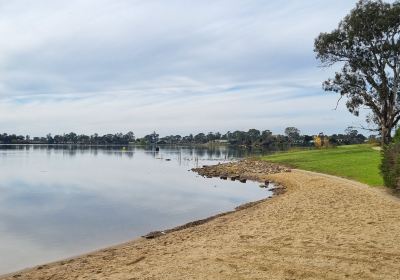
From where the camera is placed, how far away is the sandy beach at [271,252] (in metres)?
8.51

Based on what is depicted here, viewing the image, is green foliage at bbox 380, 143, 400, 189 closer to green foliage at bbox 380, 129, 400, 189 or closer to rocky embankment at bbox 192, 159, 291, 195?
green foliage at bbox 380, 129, 400, 189

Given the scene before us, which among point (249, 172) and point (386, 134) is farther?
point (386, 134)

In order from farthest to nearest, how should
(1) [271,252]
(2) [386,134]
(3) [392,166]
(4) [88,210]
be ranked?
(2) [386,134]
(4) [88,210]
(3) [392,166]
(1) [271,252]

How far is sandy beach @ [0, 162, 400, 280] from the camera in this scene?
851cm

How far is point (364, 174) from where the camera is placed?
27.3 m

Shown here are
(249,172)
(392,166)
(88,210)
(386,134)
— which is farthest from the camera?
(386,134)

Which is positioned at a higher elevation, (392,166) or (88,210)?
(392,166)

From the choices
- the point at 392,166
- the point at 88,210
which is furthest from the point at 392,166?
the point at 88,210

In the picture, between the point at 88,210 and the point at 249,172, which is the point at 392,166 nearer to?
the point at 88,210

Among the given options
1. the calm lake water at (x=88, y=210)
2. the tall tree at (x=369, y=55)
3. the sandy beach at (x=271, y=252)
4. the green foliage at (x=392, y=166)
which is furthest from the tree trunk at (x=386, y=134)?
the sandy beach at (x=271, y=252)

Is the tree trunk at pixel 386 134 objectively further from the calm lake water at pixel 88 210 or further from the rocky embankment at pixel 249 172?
the calm lake water at pixel 88 210

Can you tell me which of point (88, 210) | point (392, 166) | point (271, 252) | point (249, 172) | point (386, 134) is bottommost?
point (88, 210)

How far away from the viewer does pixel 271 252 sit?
393 inches

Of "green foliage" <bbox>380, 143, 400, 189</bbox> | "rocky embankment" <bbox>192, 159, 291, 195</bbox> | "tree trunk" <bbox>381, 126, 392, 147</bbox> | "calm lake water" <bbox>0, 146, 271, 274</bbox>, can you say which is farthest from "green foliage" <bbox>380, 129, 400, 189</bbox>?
"tree trunk" <bbox>381, 126, 392, 147</bbox>
